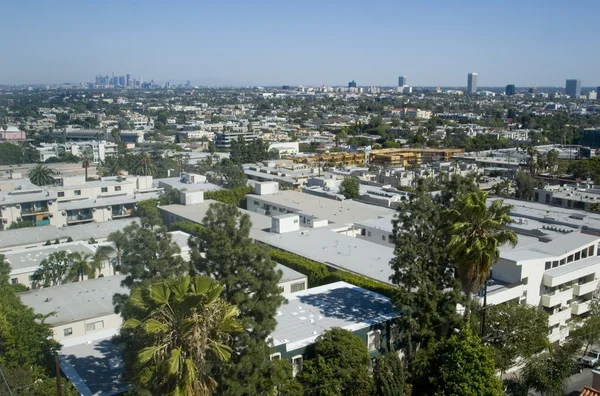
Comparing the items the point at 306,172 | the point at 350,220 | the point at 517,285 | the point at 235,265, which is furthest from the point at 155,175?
the point at 235,265

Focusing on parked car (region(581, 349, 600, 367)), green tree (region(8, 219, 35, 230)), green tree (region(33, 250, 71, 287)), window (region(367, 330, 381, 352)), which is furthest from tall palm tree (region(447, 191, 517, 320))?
green tree (region(8, 219, 35, 230))

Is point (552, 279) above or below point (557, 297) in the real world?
above

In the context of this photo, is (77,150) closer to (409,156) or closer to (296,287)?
(409,156)

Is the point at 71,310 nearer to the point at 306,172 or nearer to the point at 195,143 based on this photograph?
the point at 306,172

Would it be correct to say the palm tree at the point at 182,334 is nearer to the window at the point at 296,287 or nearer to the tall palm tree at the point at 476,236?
the tall palm tree at the point at 476,236

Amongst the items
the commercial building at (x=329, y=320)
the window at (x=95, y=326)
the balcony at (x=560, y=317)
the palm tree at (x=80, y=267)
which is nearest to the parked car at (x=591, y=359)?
the balcony at (x=560, y=317)

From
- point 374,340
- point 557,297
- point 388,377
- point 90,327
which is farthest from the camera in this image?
point 557,297

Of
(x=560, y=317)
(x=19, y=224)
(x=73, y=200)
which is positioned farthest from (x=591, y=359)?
(x=73, y=200)
